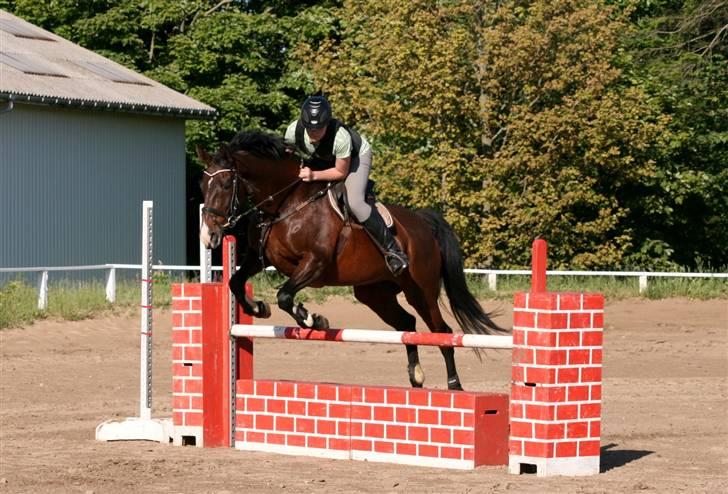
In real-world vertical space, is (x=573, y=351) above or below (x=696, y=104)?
below

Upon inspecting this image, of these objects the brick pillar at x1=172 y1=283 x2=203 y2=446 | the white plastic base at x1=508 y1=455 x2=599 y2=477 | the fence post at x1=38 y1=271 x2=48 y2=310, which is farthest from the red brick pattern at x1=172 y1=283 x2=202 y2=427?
the fence post at x1=38 y1=271 x2=48 y2=310

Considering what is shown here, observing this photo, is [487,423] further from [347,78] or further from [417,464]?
[347,78]

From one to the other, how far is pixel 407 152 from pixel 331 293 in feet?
15.6

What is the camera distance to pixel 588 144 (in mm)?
25391

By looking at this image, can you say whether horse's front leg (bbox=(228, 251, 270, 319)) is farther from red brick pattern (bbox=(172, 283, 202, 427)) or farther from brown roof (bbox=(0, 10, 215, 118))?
brown roof (bbox=(0, 10, 215, 118))

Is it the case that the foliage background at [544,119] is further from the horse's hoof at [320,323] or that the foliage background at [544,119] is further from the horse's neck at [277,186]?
the horse's hoof at [320,323]

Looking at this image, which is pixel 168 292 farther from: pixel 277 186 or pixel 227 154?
pixel 227 154

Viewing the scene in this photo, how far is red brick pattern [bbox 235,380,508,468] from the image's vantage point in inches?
344

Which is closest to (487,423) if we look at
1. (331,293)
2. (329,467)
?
(329,467)

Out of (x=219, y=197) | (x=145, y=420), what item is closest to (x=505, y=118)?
(x=145, y=420)

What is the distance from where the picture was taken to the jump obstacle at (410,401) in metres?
8.29

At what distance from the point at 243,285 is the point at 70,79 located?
1736 cm

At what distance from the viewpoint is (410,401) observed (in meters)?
8.99

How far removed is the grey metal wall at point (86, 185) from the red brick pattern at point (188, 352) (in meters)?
14.9
